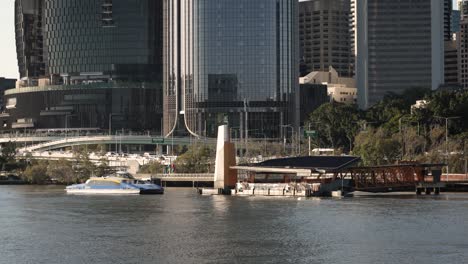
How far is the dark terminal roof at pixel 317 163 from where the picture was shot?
179 metres

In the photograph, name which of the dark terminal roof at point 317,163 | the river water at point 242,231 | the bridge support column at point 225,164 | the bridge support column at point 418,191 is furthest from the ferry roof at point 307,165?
the bridge support column at point 418,191

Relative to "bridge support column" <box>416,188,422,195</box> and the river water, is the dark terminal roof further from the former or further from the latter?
"bridge support column" <box>416,188,422,195</box>

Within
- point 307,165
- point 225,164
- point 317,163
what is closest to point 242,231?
point 307,165

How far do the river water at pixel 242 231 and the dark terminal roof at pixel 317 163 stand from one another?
10390mm

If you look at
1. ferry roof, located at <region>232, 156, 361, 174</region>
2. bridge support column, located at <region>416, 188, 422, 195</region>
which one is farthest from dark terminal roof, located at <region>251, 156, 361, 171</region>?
bridge support column, located at <region>416, 188, 422, 195</region>

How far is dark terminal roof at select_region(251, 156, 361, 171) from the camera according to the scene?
17912 cm

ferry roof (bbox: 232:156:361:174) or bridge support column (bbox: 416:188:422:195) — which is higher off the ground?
ferry roof (bbox: 232:156:361:174)

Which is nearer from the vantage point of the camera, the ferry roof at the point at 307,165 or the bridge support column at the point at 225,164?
the ferry roof at the point at 307,165

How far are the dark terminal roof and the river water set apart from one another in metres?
10.4

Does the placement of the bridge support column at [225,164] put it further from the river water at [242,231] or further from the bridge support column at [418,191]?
the bridge support column at [418,191]

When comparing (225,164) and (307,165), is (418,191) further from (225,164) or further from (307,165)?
(225,164)

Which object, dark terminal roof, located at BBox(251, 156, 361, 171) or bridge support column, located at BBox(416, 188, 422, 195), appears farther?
bridge support column, located at BBox(416, 188, 422, 195)

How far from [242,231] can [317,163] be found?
214ft

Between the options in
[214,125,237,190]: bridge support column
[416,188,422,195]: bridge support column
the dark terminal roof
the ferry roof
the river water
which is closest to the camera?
the river water
